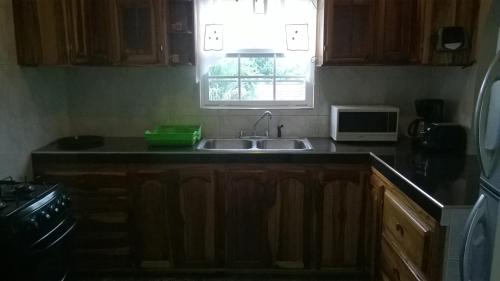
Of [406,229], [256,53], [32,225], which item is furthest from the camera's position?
[256,53]

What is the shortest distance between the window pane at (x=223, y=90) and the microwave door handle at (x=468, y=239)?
2.03 meters

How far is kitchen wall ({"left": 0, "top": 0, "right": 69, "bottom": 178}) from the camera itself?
2.26 meters

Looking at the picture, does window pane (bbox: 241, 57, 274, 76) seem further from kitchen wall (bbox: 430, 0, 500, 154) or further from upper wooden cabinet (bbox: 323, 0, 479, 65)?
kitchen wall (bbox: 430, 0, 500, 154)

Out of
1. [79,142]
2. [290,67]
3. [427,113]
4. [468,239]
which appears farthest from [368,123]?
[79,142]

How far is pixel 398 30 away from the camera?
2562 mm

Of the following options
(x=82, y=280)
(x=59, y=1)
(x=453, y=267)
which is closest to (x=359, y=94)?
(x=453, y=267)

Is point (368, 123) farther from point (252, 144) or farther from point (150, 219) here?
point (150, 219)

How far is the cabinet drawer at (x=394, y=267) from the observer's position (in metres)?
1.76

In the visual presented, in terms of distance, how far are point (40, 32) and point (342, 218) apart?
7.63 ft

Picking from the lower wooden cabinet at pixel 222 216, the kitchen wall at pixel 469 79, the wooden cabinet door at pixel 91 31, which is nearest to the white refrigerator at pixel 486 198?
the lower wooden cabinet at pixel 222 216

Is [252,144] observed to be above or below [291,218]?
above

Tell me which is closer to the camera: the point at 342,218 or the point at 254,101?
the point at 342,218

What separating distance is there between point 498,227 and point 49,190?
1988mm

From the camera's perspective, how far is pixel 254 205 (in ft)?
8.20
